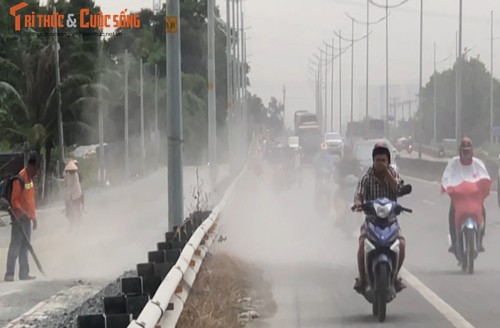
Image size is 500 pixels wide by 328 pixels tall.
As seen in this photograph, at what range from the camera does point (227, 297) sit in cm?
1210

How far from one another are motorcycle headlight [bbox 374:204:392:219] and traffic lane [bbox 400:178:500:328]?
4.24 ft

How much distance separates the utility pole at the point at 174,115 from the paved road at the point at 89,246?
1.39m

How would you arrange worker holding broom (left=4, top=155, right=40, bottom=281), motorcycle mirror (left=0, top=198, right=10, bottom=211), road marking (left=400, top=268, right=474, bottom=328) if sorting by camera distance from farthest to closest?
worker holding broom (left=4, top=155, right=40, bottom=281), motorcycle mirror (left=0, top=198, right=10, bottom=211), road marking (left=400, top=268, right=474, bottom=328)

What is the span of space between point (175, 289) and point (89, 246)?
15.1 m

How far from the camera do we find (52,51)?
1873 inches

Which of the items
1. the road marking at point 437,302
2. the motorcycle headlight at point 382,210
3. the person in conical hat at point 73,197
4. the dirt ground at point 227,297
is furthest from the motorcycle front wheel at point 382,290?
the person in conical hat at point 73,197

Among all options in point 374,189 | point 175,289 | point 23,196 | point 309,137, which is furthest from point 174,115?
point 309,137

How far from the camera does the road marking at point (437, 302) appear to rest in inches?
424

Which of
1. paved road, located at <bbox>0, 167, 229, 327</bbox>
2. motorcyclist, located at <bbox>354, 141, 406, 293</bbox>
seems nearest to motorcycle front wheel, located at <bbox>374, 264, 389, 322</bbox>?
motorcyclist, located at <bbox>354, 141, 406, 293</bbox>

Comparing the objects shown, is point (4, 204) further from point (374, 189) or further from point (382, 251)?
point (382, 251)

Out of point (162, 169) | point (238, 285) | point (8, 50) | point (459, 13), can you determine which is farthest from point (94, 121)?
point (238, 285)

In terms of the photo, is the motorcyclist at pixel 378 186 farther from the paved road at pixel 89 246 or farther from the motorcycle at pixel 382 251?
the paved road at pixel 89 246

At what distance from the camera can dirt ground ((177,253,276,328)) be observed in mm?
10016

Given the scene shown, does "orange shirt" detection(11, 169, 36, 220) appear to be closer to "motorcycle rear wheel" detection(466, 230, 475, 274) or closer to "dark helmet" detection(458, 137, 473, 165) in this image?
"dark helmet" detection(458, 137, 473, 165)
